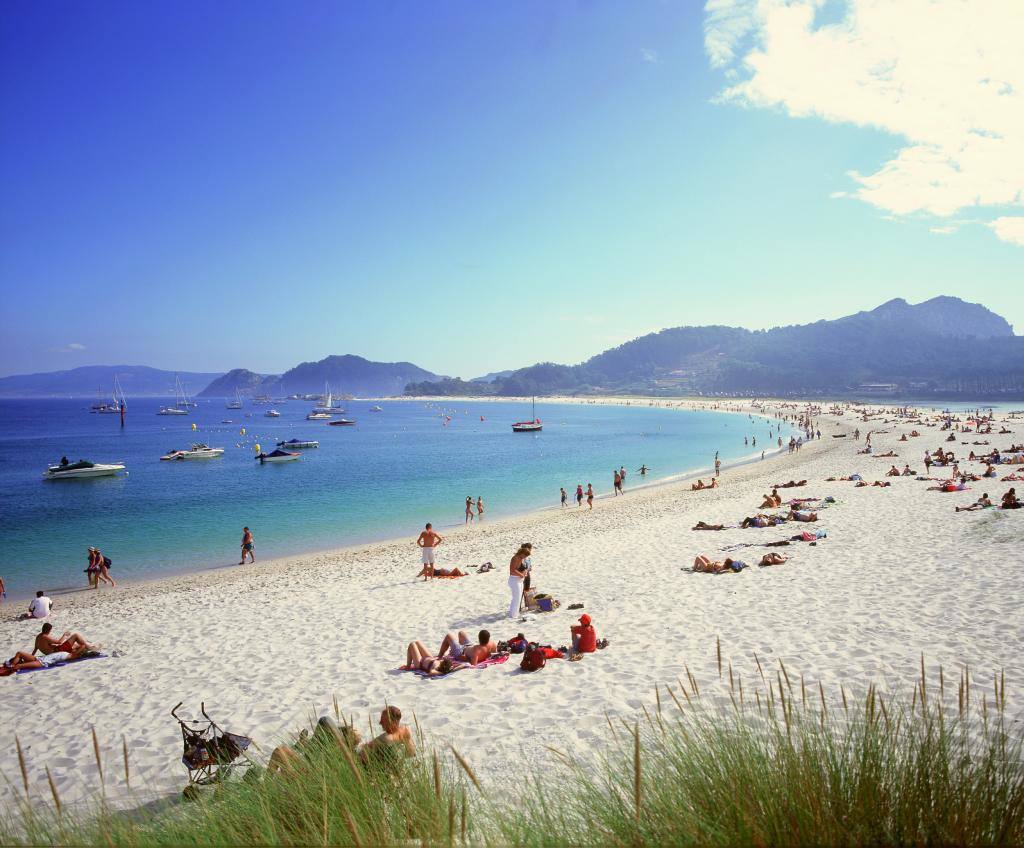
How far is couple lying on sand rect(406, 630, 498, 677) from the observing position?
7363 millimetres

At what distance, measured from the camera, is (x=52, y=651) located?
9125 mm

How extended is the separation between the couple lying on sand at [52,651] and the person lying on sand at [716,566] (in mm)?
10925

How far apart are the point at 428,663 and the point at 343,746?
18.0ft

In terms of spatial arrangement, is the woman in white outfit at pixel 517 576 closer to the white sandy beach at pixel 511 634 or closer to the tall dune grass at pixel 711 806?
the white sandy beach at pixel 511 634

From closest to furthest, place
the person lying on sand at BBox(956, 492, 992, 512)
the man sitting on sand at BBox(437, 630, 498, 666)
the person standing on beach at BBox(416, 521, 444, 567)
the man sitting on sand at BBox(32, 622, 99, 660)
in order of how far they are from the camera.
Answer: the man sitting on sand at BBox(437, 630, 498, 666)
the man sitting on sand at BBox(32, 622, 99, 660)
the person standing on beach at BBox(416, 521, 444, 567)
the person lying on sand at BBox(956, 492, 992, 512)

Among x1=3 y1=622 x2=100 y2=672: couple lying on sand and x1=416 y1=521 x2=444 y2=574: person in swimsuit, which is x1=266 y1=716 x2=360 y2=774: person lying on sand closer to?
x1=3 y1=622 x2=100 y2=672: couple lying on sand

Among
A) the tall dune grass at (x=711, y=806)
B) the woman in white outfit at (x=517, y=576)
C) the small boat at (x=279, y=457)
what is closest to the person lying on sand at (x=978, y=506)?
the woman in white outfit at (x=517, y=576)

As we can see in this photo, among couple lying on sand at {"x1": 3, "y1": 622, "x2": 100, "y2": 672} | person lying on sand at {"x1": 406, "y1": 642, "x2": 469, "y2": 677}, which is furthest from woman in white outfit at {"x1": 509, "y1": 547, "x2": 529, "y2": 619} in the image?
couple lying on sand at {"x1": 3, "y1": 622, "x2": 100, "y2": 672}

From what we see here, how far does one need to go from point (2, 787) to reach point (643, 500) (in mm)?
24316

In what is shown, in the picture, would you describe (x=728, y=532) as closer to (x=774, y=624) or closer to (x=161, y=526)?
(x=774, y=624)

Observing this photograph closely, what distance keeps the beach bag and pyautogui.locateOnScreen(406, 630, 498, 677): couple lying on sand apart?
602 mm

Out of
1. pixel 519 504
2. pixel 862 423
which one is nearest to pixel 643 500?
pixel 519 504

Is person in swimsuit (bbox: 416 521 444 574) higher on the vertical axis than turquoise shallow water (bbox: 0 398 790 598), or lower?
higher

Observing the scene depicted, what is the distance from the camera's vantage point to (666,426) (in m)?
86.6
